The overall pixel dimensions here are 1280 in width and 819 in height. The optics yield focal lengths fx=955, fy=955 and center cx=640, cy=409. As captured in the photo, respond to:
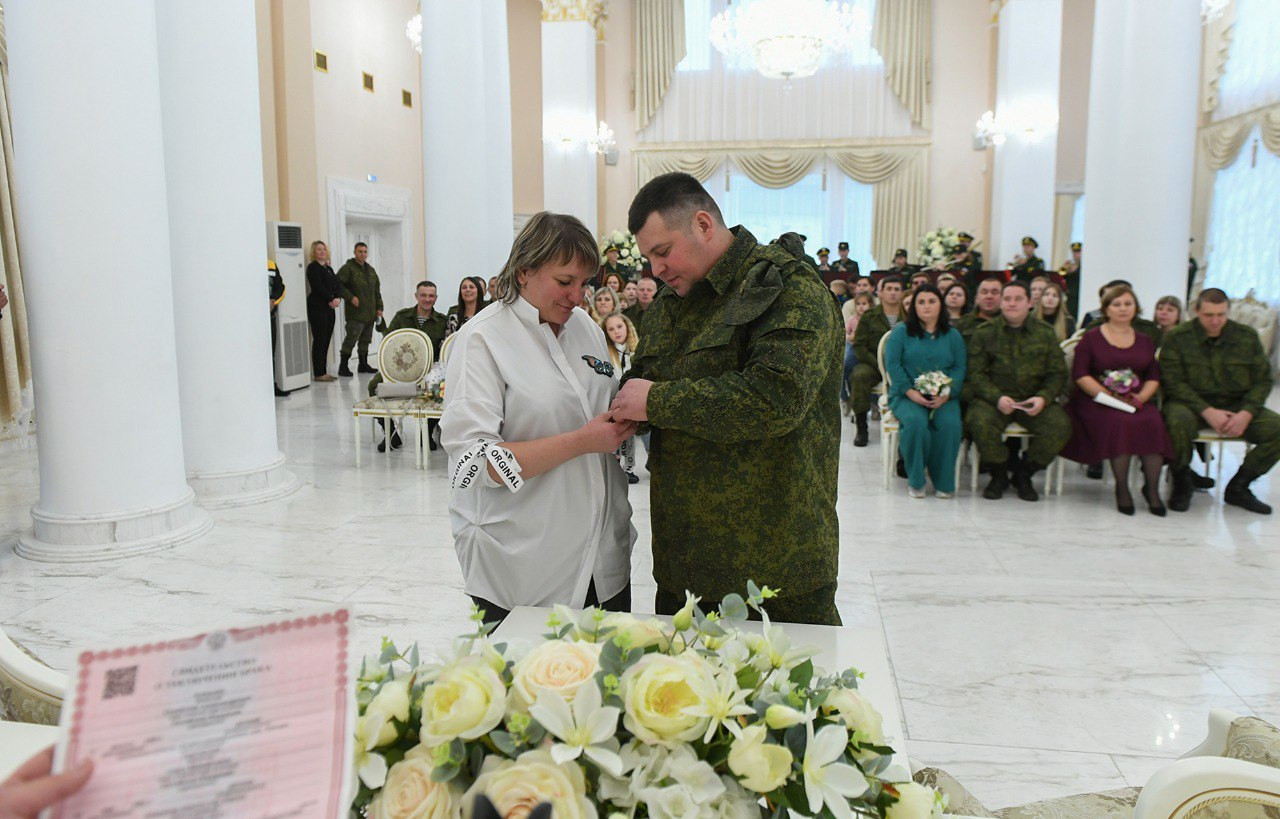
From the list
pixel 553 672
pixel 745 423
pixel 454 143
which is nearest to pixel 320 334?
pixel 454 143

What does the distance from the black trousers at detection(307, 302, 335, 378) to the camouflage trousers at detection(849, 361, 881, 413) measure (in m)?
7.40

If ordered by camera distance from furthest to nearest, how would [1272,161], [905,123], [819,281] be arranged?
[905,123] → [1272,161] → [819,281]

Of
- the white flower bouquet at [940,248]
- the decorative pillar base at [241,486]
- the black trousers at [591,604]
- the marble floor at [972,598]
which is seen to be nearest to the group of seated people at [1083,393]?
the marble floor at [972,598]

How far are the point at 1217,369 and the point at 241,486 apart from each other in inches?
237

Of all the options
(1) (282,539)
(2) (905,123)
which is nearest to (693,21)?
(2) (905,123)

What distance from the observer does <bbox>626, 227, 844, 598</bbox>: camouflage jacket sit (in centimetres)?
192

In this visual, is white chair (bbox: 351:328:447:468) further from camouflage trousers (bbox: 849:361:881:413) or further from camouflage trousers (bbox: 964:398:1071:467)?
camouflage trousers (bbox: 964:398:1071:467)

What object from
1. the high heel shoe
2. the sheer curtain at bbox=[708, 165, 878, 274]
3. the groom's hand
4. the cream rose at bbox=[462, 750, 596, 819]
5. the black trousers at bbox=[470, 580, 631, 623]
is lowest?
the high heel shoe

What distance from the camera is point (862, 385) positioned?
302 inches

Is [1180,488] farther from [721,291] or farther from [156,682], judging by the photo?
[156,682]

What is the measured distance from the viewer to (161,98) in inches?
212

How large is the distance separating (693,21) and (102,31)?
15883 millimetres

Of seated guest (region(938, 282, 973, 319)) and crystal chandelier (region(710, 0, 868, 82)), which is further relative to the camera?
crystal chandelier (region(710, 0, 868, 82))

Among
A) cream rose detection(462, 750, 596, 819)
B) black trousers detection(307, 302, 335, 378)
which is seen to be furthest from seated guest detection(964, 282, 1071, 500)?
black trousers detection(307, 302, 335, 378)
